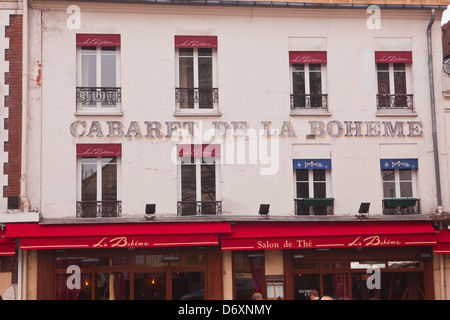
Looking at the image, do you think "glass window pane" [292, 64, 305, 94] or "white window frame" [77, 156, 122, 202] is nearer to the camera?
"white window frame" [77, 156, 122, 202]

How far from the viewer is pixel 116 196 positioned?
1393 centimetres

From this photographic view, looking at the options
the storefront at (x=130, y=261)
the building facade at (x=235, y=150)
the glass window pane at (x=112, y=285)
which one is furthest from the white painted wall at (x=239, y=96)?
the glass window pane at (x=112, y=285)

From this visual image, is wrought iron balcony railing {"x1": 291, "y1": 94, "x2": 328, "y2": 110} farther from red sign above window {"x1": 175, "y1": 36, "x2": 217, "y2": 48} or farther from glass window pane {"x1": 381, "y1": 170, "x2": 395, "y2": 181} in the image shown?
red sign above window {"x1": 175, "y1": 36, "x2": 217, "y2": 48}

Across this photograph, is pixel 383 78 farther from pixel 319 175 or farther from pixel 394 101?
pixel 319 175

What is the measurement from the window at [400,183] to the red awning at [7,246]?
8.89m

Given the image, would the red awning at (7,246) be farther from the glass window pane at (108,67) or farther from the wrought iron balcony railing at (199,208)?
the glass window pane at (108,67)

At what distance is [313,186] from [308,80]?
2.71 meters

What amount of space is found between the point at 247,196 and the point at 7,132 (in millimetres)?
5891

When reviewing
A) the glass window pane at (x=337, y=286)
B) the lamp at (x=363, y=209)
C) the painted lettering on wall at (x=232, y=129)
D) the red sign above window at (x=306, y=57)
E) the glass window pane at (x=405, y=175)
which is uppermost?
the red sign above window at (x=306, y=57)

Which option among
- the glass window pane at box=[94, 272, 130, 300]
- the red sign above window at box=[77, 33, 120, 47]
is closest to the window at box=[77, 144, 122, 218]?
the glass window pane at box=[94, 272, 130, 300]

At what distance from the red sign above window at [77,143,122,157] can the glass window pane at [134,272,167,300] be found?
2966mm

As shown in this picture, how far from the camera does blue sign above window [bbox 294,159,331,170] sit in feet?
47.3

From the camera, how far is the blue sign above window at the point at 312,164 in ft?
47.3

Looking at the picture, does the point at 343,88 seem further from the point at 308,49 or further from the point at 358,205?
the point at 358,205
